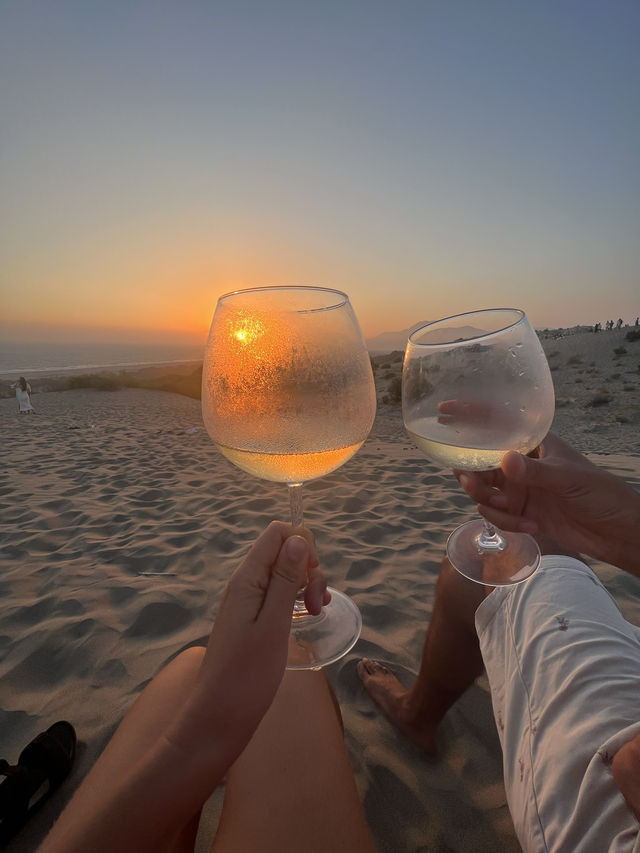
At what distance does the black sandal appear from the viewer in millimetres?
1522

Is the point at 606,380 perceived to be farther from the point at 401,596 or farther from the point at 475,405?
the point at 475,405

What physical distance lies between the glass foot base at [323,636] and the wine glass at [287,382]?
5 centimetres

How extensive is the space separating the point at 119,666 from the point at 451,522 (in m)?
3.01

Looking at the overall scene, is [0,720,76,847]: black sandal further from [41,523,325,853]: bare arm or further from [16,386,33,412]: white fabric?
[16,386,33,412]: white fabric

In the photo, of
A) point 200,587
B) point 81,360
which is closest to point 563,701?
point 200,587

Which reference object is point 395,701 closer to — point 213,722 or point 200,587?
point 213,722

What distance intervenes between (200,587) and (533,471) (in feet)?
8.31

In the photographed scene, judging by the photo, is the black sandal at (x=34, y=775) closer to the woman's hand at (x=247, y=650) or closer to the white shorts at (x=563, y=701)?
the woman's hand at (x=247, y=650)

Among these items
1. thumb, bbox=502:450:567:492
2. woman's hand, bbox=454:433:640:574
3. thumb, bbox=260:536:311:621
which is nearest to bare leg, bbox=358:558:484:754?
woman's hand, bbox=454:433:640:574

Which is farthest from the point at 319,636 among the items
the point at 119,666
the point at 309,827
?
the point at 119,666

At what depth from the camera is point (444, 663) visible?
1745 millimetres

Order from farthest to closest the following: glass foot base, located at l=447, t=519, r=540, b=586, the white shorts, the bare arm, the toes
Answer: the toes
glass foot base, located at l=447, t=519, r=540, b=586
the white shorts
the bare arm

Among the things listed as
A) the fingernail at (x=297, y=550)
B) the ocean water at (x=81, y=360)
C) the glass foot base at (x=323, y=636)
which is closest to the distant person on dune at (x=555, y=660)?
the glass foot base at (x=323, y=636)

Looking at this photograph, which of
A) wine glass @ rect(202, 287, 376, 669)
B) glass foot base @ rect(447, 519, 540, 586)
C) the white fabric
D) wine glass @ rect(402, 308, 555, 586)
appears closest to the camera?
wine glass @ rect(202, 287, 376, 669)
